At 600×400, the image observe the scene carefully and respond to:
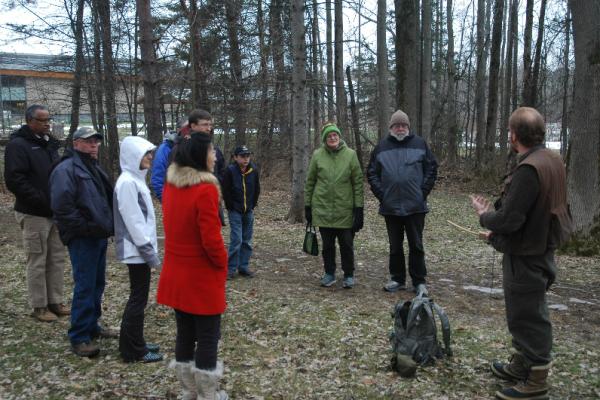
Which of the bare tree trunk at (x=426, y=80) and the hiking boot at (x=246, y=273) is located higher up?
the bare tree trunk at (x=426, y=80)

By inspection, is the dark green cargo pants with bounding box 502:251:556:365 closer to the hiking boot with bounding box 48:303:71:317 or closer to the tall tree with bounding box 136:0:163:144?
the hiking boot with bounding box 48:303:71:317

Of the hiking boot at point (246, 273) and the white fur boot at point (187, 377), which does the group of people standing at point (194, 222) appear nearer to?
the white fur boot at point (187, 377)

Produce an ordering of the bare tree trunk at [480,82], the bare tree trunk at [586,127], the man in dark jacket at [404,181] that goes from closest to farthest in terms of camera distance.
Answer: the man in dark jacket at [404,181] → the bare tree trunk at [586,127] → the bare tree trunk at [480,82]

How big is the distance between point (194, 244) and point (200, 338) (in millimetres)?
644

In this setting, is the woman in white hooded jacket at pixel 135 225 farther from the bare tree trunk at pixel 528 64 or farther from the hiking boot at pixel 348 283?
the bare tree trunk at pixel 528 64

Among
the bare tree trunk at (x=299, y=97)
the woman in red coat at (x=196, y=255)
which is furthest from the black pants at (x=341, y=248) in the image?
the bare tree trunk at (x=299, y=97)

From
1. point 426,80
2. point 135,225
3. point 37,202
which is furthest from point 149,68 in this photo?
point 426,80

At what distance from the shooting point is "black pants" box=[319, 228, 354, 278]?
6355 mm

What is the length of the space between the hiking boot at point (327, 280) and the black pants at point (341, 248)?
0.05 m

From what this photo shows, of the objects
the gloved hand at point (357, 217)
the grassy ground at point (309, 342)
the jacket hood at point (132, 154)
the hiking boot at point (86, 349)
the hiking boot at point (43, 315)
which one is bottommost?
the grassy ground at point (309, 342)

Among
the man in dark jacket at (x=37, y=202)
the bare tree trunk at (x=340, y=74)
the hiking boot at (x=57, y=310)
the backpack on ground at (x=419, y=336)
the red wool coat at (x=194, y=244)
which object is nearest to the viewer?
the red wool coat at (x=194, y=244)

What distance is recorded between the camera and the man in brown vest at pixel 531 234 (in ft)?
11.4

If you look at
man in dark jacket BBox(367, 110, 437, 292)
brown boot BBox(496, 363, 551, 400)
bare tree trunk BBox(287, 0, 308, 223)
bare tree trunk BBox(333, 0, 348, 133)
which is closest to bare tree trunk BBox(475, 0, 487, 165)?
bare tree trunk BBox(333, 0, 348, 133)

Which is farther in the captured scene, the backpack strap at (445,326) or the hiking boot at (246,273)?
the hiking boot at (246,273)
